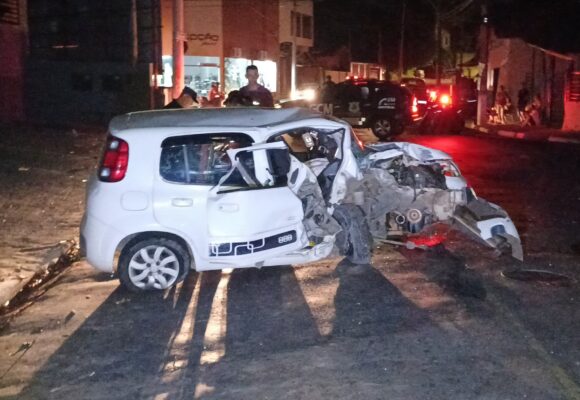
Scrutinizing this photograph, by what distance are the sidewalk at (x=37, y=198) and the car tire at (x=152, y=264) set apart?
1.16m

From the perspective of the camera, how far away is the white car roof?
7516 millimetres

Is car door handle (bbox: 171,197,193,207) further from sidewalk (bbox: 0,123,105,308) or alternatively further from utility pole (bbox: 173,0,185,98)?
utility pole (bbox: 173,0,185,98)

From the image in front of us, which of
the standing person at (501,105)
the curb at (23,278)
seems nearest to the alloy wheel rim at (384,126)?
the standing person at (501,105)

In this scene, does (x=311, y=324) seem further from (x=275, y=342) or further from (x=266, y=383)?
(x=266, y=383)

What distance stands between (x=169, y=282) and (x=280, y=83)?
1600 inches

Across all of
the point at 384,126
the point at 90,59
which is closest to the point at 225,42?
the point at 90,59

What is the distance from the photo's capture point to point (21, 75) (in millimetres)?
23734

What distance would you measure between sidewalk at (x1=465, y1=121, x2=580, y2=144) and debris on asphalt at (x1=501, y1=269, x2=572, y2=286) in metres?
17.0

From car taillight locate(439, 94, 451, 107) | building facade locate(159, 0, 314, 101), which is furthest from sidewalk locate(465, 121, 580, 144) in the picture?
building facade locate(159, 0, 314, 101)

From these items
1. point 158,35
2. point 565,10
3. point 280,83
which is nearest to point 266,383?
point 565,10

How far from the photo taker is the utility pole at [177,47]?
57.3ft

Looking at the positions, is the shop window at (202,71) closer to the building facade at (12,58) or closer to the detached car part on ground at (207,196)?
the building facade at (12,58)

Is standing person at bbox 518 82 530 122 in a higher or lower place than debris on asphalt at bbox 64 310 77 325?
higher

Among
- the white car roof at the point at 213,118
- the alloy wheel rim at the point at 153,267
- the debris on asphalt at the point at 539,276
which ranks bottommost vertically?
the debris on asphalt at the point at 539,276
